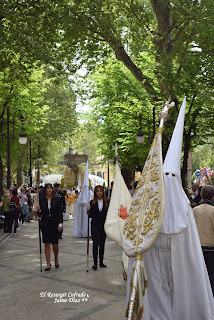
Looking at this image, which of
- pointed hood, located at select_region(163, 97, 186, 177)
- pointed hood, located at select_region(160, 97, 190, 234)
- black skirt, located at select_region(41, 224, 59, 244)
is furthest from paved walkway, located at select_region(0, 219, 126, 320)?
pointed hood, located at select_region(163, 97, 186, 177)

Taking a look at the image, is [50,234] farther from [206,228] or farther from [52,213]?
[206,228]

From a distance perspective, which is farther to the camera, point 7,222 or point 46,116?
point 46,116

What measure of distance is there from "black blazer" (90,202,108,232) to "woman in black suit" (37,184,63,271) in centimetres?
73

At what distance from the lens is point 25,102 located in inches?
1112

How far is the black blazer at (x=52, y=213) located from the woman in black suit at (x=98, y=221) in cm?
77

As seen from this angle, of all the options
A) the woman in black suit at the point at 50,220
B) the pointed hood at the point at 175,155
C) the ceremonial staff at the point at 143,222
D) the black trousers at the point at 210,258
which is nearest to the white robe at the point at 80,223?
the woman in black suit at the point at 50,220

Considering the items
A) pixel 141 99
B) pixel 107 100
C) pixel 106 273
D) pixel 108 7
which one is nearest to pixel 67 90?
pixel 107 100

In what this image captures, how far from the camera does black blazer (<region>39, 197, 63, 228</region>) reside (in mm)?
9562

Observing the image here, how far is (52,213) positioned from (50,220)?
165mm

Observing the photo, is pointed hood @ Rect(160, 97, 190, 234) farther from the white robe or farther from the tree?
the tree

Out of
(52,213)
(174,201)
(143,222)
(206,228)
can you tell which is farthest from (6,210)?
(174,201)

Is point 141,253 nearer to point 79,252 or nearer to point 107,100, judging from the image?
point 79,252

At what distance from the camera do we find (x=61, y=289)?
762 cm

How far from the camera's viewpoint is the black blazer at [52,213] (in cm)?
956
